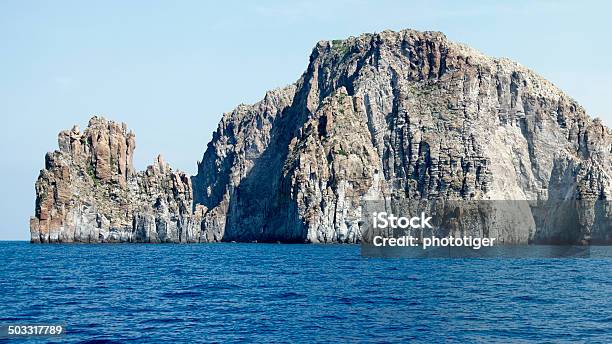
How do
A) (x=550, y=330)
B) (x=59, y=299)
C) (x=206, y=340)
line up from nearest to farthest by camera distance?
1. (x=206, y=340)
2. (x=550, y=330)
3. (x=59, y=299)

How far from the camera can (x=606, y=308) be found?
55.5 meters

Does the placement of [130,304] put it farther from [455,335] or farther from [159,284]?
[455,335]

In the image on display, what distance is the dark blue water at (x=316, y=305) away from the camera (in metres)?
44.4

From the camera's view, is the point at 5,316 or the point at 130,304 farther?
the point at 130,304

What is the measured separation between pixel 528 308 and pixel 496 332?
1137 centimetres

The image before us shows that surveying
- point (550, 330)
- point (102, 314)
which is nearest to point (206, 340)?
point (102, 314)

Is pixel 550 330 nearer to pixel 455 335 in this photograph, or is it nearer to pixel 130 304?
pixel 455 335

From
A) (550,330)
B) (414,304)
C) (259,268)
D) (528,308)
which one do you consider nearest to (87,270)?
(259,268)

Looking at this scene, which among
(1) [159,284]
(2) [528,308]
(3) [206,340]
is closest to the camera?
(3) [206,340]

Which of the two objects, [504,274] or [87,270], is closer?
[504,274]

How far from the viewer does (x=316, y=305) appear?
5694cm

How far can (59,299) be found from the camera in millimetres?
61406

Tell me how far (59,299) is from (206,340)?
934 inches

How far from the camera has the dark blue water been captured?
4444cm
